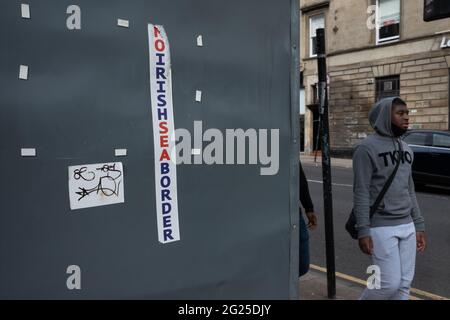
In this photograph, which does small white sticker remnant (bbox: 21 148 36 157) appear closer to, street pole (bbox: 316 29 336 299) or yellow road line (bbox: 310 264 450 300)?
street pole (bbox: 316 29 336 299)

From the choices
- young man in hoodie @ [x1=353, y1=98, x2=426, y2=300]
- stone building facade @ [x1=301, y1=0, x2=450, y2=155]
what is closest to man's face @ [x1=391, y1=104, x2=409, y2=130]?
young man in hoodie @ [x1=353, y1=98, x2=426, y2=300]

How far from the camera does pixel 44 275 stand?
1.74 m

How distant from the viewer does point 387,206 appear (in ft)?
10.1

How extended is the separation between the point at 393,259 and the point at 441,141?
9.53 meters

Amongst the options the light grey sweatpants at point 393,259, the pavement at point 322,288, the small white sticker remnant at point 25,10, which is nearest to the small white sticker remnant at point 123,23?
the small white sticker remnant at point 25,10

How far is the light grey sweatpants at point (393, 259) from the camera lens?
3012mm

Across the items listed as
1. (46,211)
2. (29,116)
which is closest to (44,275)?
(46,211)

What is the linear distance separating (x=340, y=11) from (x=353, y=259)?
20.1 metres

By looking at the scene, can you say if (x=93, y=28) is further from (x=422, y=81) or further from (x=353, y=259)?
(x=422, y=81)

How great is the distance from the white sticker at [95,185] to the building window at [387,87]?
21.0 meters

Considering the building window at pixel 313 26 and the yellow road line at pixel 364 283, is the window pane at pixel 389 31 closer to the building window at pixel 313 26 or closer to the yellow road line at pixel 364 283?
the building window at pixel 313 26

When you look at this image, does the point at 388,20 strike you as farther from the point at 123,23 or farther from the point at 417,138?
the point at 123,23

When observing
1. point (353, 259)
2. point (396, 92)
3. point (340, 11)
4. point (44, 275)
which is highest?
point (340, 11)
